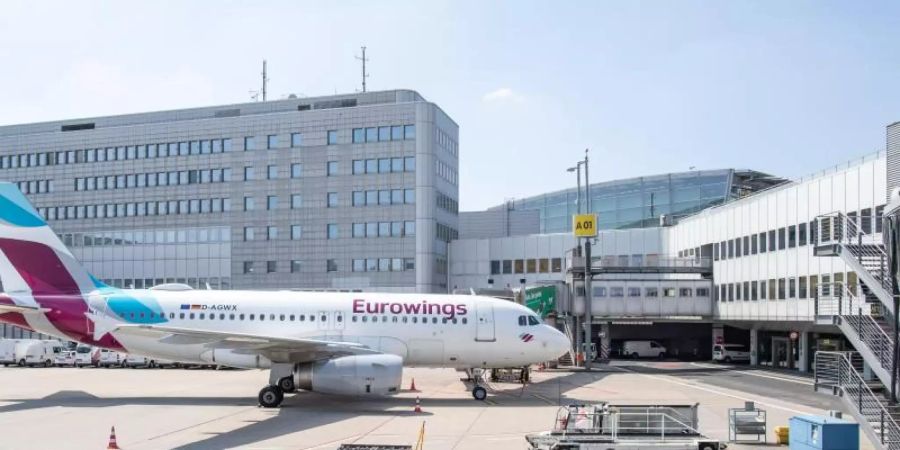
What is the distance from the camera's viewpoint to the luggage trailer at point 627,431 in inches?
732

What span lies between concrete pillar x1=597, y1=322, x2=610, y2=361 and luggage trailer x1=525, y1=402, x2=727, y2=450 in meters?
42.6

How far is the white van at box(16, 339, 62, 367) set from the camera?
52.9m

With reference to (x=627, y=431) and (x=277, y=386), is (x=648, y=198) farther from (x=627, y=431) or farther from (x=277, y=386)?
(x=627, y=431)

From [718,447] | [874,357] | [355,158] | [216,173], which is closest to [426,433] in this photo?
[718,447]

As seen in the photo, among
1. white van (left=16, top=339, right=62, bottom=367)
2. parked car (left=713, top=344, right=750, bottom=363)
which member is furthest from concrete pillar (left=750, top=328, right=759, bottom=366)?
white van (left=16, top=339, right=62, bottom=367)

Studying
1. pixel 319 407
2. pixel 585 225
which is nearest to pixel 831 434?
pixel 319 407

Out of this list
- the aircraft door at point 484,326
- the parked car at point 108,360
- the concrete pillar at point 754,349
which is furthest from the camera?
the concrete pillar at point 754,349

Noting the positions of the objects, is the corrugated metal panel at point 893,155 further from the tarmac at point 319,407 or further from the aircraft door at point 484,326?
the aircraft door at point 484,326

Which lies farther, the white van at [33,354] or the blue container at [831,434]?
the white van at [33,354]

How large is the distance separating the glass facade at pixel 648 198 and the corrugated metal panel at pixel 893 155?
78.6m

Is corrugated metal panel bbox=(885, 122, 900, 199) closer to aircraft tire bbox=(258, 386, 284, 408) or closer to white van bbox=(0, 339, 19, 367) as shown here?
aircraft tire bbox=(258, 386, 284, 408)

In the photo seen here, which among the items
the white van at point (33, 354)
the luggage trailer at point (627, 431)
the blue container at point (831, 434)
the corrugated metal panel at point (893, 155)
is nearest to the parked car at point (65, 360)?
the white van at point (33, 354)

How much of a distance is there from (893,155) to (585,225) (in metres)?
32.8

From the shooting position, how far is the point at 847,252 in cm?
2048
